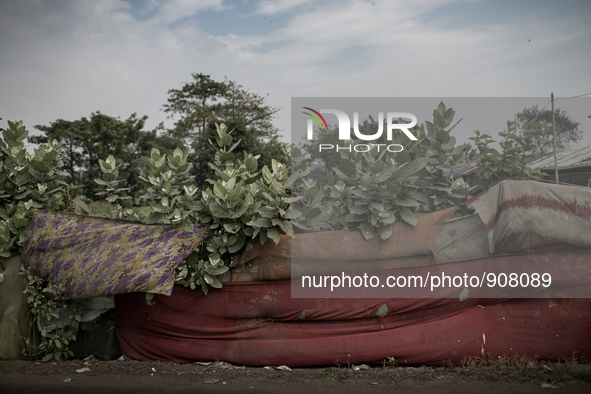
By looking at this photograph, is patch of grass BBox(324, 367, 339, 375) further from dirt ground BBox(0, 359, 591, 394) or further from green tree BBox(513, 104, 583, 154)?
green tree BBox(513, 104, 583, 154)

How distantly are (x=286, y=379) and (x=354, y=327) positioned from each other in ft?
2.54

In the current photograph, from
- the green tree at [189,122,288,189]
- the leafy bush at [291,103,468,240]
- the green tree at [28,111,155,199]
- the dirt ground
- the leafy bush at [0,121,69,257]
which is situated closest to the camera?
the dirt ground

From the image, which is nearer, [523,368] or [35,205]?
[523,368]

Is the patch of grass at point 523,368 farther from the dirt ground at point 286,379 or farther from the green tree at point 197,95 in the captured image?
the green tree at point 197,95

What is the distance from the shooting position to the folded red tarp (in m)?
3.79

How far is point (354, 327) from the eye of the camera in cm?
392

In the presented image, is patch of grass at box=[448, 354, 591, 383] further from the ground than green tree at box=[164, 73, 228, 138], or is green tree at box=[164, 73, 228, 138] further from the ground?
green tree at box=[164, 73, 228, 138]

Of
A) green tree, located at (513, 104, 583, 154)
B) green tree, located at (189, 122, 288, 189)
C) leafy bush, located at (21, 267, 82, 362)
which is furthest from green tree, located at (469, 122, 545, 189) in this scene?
green tree, located at (189, 122, 288, 189)

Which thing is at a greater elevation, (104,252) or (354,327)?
(104,252)

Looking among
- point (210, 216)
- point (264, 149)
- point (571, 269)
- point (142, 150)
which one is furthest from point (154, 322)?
point (142, 150)

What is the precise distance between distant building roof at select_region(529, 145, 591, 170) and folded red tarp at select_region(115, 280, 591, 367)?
1.71m

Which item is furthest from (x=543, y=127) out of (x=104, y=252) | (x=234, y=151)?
(x=234, y=151)

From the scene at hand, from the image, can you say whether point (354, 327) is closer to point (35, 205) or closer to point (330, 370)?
point (330, 370)

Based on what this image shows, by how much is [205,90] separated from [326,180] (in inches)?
1080
